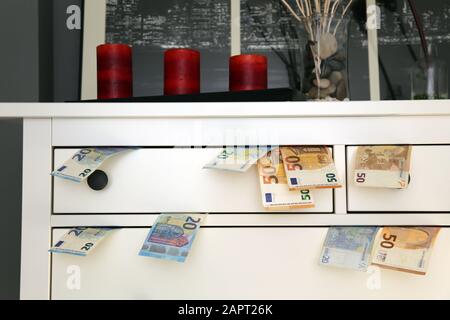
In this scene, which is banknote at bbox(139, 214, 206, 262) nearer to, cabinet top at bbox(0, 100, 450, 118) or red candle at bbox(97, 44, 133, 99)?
cabinet top at bbox(0, 100, 450, 118)

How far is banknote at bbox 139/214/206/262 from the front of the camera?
0.74 m

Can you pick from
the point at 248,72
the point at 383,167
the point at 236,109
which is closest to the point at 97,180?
the point at 236,109

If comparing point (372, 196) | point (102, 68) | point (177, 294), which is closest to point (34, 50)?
point (102, 68)

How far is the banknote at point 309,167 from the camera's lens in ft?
2.48

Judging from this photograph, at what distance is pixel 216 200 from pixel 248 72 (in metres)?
0.30

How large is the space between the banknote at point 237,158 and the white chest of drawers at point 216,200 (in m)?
0.02

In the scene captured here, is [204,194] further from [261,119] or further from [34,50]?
[34,50]

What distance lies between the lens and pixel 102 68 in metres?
0.95

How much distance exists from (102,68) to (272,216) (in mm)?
474

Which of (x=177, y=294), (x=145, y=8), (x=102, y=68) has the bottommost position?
(x=177, y=294)

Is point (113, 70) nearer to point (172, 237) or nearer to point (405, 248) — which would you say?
point (172, 237)

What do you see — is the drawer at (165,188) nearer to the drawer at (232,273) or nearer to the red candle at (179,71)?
the drawer at (232,273)

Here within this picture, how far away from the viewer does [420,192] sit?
784 millimetres

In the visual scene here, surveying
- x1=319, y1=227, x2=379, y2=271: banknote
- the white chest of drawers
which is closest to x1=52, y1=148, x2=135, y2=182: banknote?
the white chest of drawers
